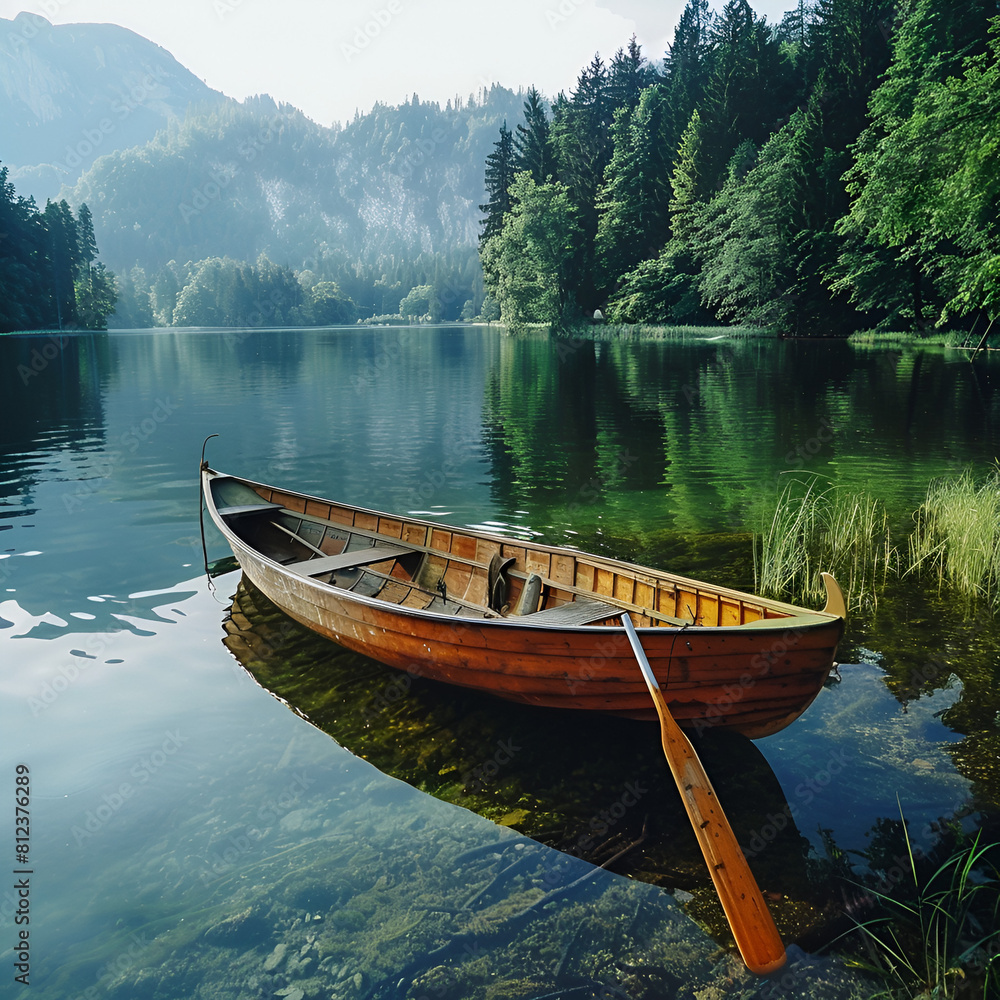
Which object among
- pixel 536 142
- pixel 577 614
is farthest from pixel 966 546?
pixel 536 142

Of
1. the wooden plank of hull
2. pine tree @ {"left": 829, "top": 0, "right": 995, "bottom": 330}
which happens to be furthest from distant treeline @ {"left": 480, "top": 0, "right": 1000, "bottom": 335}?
the wooden plank of hull

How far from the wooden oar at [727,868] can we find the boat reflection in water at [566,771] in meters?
0.27

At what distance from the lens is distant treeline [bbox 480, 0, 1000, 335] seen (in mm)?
21969

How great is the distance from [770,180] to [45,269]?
69.6m

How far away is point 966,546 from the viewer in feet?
29.2

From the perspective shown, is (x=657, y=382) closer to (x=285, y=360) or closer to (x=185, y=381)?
(x=185, y=381)

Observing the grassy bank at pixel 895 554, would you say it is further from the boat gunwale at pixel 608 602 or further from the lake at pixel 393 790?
the boat gunwale at pixel 608 602

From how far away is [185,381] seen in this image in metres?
37.6

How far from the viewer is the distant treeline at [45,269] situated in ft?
225

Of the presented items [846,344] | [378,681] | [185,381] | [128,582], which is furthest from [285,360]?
[378,681]

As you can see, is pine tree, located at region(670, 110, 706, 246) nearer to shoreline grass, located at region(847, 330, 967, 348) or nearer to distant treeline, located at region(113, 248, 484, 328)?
shoreline grass, located at region(847, 330, 967, 348)

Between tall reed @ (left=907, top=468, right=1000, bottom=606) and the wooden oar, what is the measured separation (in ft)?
19.8

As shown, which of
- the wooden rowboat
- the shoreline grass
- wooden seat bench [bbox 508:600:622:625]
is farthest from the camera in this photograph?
the shoreline grass

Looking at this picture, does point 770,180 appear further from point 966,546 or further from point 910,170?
point 966,546
